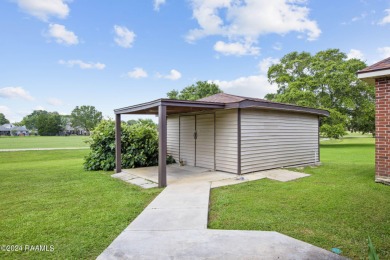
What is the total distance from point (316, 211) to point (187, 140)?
5.79m

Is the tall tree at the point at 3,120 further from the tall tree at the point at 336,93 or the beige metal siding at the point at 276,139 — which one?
the beige metal siding at the point at 276,139

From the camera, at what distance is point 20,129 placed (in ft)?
267

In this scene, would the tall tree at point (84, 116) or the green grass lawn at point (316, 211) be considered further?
the tall tree at point (84, 116)

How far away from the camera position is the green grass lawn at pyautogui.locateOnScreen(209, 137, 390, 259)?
115 inches

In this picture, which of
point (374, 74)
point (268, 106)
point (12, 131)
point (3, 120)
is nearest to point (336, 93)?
point (268, 106)

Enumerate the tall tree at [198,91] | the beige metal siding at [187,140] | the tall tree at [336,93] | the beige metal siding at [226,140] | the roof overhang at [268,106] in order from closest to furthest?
the roof overhang at [268,106]
the beige metal siding at [226,140]
the beige metal siding at [187,140]
the tall tree at [336,93]
the tall tree at [198,91]

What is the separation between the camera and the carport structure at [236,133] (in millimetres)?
6868

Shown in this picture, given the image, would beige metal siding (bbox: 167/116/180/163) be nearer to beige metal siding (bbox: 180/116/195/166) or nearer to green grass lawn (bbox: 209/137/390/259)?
beige metal siding (bbox: 180/116/195/166)

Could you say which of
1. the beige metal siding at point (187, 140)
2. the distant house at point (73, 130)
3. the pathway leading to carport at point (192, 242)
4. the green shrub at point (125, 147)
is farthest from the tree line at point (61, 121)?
the pathway leading to carport at point (192, 242)

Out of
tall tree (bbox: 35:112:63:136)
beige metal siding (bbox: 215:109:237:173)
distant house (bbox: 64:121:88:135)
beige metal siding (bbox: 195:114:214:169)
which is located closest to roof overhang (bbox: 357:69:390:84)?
beige metal siding (bbox: 215:109:237:173)

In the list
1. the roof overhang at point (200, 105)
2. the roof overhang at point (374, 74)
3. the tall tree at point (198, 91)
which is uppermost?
the tall tree at point (198, 91)

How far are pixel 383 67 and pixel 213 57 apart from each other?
1453cm

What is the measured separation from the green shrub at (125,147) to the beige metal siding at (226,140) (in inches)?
117

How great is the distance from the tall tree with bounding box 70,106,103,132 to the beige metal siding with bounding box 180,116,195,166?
267ft
